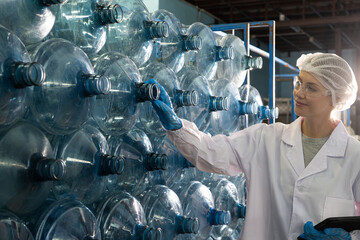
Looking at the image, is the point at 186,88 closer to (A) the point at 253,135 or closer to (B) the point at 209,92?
(B) the point at 209,92

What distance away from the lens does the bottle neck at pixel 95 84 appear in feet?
3.78

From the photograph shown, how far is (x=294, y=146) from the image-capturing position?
68.2 inches

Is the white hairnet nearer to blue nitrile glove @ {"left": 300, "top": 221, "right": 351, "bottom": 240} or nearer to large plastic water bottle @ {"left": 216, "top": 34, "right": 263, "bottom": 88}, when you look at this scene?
blue nitrile glove @ {"left": 300, "top": 221, "right": 351, "bottom": 240}

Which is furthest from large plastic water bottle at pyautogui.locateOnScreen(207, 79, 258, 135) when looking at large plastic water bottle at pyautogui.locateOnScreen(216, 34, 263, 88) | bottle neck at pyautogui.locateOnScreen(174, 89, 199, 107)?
bottle neck at pyautogui.locateOnScreen(174, 89, 199, 107)

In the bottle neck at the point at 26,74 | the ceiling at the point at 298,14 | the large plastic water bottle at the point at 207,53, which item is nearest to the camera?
the bottle neck at the point at 26,74

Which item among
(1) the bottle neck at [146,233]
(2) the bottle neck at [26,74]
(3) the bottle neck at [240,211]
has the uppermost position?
(2) the bottle neck at [26,74]

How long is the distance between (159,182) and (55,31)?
28.7 inches

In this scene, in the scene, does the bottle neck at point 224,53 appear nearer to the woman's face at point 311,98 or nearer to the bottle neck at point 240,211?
the woman's face at point 311,98

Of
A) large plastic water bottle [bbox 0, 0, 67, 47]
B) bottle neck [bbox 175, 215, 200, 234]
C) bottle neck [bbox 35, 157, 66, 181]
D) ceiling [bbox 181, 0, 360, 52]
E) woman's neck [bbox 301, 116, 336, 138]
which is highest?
ceiling [bbox 181, 0, 360, 52]

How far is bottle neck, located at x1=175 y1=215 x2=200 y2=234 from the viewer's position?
164cm

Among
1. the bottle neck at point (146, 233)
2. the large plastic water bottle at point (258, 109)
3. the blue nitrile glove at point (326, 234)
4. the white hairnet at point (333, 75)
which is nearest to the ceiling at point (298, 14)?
the large plastic water bottle at point (258, 109)

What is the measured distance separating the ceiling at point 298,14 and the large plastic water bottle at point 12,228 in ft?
23.3

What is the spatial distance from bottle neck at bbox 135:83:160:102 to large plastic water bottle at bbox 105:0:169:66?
189 mm

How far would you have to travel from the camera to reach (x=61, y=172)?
1.05m
